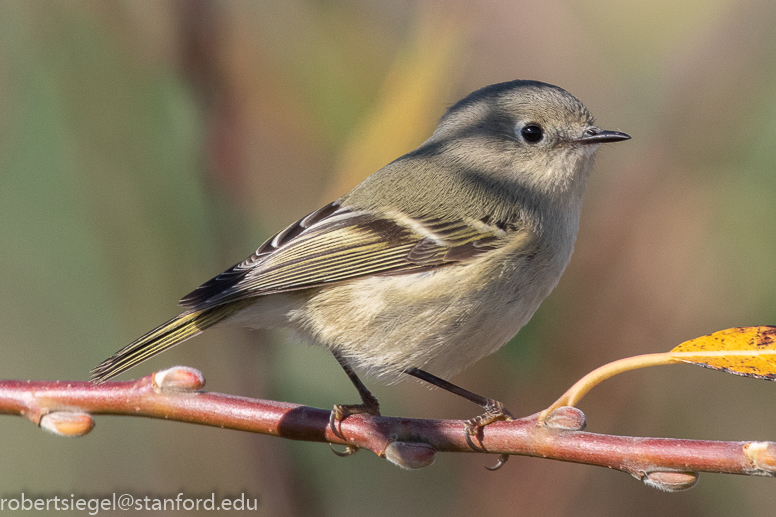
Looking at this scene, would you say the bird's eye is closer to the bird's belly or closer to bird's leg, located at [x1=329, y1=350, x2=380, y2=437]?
the bird's belly

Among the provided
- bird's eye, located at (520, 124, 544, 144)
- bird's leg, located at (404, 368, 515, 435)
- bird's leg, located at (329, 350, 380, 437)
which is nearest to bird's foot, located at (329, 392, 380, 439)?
bird's leg, located at (329, 350, 380, 437)

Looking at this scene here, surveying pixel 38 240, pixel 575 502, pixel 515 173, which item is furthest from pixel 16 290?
pixel 575 502

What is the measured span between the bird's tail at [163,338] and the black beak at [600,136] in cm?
83

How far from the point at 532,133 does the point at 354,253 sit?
52 centimetres

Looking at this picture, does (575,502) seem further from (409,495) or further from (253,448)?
(253,448)

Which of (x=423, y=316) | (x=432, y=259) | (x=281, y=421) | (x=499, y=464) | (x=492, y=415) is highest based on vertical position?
(x=432, y=259)

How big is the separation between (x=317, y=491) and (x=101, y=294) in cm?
79

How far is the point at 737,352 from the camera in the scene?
0.89m

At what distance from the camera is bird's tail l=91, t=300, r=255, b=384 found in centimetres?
140

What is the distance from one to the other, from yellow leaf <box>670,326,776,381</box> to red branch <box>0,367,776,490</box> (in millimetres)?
184

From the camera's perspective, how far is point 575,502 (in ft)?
5.62

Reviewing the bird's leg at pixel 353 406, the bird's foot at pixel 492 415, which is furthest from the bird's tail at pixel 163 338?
the bird's foot at pixel 492 415

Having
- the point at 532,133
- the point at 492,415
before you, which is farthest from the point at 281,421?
the point at 532,133

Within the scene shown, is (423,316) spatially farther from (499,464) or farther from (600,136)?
(600,136)
